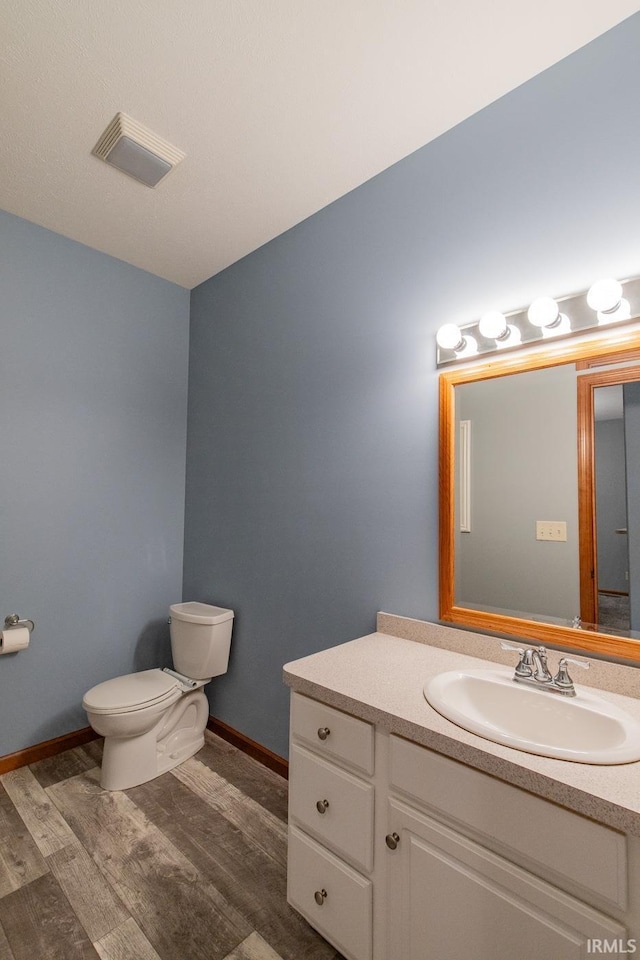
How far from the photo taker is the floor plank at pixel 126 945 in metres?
1.24

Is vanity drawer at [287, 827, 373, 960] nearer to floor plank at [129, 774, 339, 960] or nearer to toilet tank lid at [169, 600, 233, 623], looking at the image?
floor plank at [129, 774, 339, 960]

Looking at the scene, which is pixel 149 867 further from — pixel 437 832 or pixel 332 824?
pixel 437 832

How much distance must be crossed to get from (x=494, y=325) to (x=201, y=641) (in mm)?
1955

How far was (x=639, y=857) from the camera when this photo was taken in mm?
730

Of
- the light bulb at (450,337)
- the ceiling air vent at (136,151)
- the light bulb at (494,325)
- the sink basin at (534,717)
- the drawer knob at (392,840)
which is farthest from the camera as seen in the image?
the ceiling air vent at (136,151)

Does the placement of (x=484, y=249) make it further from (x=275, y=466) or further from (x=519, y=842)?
(x=519, y=842)

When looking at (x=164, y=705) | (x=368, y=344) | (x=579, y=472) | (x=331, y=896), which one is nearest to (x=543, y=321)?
(x=579, y=472)

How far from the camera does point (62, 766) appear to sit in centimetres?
215

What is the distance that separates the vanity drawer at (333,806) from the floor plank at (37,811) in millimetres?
1042

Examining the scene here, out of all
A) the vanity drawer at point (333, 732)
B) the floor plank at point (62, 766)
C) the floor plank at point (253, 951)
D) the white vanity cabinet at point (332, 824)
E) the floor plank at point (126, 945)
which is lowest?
the floor plank at point (62, 766)

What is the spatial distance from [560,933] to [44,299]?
2.94 meters

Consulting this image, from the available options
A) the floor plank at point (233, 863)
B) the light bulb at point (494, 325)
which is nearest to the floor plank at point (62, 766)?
the floor plank at point (233, 863)

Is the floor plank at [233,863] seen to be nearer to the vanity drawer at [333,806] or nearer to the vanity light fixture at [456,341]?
the vanity drawer at [333,806]

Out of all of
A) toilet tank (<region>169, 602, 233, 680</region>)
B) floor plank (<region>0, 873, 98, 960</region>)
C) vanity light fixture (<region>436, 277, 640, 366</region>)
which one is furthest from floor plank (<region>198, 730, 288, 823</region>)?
vanity light fixture (<region>436, 277, 640, 366</region>)
